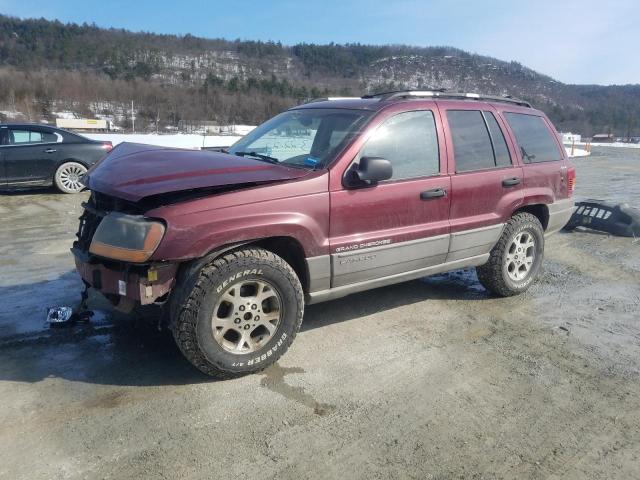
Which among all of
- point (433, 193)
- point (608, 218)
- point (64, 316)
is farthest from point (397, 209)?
point (608, 218)

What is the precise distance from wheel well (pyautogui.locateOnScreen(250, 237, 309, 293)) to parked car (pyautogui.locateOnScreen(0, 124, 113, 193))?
24.3 feet

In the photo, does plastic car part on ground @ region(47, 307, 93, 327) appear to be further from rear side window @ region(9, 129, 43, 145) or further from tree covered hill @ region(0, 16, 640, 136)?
tree covered hill @ region(0, 16, 640, 136)

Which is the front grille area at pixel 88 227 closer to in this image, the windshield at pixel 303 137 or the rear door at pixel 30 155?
the windshield at pixel 303 137

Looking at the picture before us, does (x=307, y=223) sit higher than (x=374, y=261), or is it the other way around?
(x=307, y=223)

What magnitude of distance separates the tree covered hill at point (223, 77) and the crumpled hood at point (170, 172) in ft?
260

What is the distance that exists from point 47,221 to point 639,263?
8355 millimetres

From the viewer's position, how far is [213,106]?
95.6 m

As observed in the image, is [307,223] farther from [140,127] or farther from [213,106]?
[213,106]

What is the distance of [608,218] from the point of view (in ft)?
26.2

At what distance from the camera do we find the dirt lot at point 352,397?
259 centimetres

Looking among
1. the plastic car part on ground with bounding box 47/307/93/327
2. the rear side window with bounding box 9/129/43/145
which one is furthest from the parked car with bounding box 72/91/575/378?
the rear side window with bounding box 9/129/43/145

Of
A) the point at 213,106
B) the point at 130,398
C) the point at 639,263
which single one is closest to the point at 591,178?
the point at 639,263

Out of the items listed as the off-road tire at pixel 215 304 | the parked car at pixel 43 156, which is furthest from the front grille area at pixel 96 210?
the parked car at pixel 43 156

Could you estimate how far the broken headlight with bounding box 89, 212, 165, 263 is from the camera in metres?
2.97
